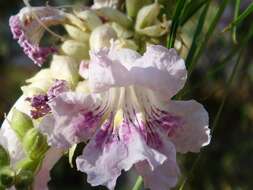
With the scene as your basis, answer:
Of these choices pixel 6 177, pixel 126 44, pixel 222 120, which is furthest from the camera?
pixel 222 120

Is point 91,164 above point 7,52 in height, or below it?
above

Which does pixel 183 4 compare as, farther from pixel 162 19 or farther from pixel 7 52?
pixel 7 52

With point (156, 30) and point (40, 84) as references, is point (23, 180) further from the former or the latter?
point (156, 30)

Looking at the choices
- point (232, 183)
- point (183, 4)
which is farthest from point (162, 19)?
point (232, 183)

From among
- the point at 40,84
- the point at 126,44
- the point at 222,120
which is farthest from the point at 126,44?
the point at 222,120

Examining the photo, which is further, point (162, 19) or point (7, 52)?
Result: point (7, 52)

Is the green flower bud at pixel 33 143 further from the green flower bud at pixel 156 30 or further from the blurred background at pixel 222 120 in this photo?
the blurred background at pixel 222 120
